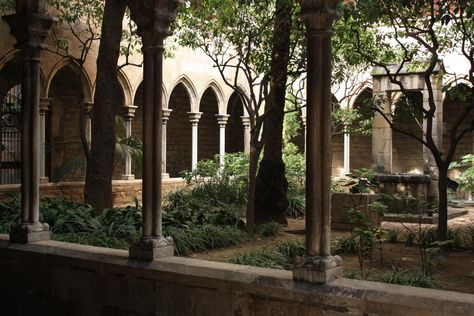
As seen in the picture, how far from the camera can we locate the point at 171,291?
3762 mm

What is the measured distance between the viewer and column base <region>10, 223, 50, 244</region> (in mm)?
4836

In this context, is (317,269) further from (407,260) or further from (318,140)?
(407,260)

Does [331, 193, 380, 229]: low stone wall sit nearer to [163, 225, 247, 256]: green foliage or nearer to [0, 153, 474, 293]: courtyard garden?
[0, 153, 474, 293]: courtyard garden

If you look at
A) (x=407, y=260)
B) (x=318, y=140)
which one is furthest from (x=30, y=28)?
(x=407, y=260)

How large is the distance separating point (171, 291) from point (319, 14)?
6.44ft

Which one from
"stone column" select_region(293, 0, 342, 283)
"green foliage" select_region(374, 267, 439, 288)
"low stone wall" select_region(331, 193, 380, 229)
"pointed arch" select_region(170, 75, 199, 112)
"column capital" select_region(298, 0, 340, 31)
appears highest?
"pointed arch" select_region(170, 75, 199, 112)

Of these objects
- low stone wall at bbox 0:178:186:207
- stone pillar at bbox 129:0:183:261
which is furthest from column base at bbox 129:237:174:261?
low stone wall at bbox 0:178:186:207

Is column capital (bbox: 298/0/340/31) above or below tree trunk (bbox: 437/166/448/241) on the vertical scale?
above

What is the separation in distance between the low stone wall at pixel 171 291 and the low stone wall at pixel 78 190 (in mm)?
6291

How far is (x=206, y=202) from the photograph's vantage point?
10828mm

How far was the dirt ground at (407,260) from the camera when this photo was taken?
5.09 m

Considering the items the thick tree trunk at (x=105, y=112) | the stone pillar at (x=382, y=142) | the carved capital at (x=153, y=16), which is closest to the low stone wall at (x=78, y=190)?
the thick tree trunk at (x=105, y=112)

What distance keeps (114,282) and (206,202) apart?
676cm

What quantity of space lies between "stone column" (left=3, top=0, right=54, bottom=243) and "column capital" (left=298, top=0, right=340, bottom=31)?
271 centimetres
